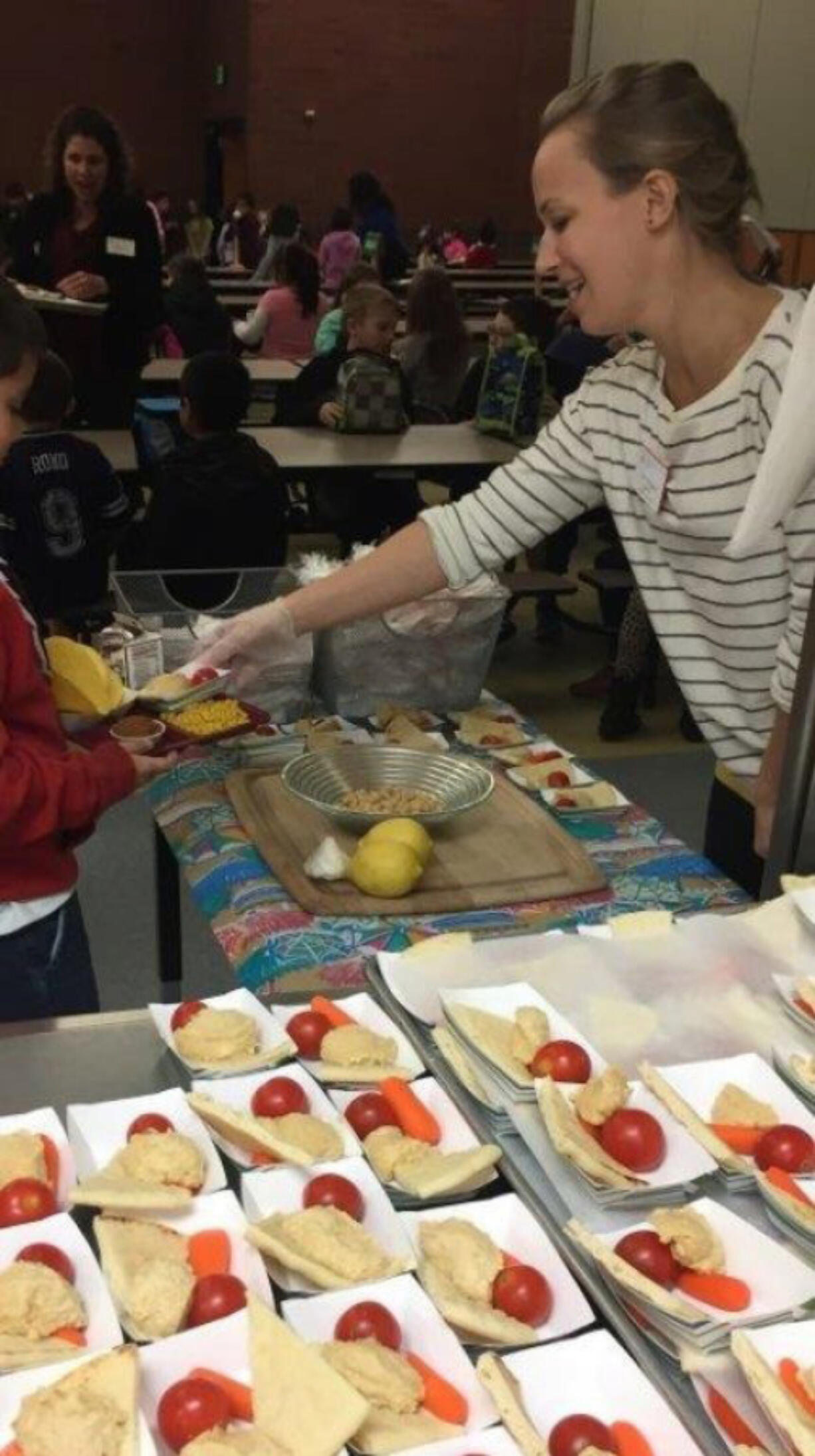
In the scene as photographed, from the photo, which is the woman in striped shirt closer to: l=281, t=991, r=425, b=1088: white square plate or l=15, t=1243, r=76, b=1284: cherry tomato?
l=281, t=991, r=425, b=1088: white square plate

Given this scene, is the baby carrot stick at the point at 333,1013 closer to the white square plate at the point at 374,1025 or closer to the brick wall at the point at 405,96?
the white square plate at the point at 374,1025

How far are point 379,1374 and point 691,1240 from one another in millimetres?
230

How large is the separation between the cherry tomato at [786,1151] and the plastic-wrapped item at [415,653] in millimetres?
1264

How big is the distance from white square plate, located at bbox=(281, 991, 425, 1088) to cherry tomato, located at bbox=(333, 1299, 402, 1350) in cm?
25

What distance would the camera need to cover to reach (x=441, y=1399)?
81 cm

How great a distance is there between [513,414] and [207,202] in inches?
424

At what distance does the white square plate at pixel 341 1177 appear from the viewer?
93 centimetres

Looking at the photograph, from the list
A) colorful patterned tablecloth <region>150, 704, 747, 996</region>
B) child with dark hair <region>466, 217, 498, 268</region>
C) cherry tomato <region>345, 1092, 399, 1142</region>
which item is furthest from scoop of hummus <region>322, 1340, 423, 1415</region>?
child with dark hair <region>466, 217, 498, 268</region>

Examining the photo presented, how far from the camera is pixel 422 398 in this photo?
6.04 meters

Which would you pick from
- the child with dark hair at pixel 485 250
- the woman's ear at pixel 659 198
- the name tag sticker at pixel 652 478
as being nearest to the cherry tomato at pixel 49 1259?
the name tag sticker at pixel 652 478

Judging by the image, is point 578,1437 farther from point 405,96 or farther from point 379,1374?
point 405,96

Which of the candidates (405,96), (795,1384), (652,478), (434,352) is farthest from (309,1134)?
(405,96)

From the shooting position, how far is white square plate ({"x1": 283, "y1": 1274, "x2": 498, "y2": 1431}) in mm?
826

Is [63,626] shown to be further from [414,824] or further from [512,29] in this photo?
[512,29]
